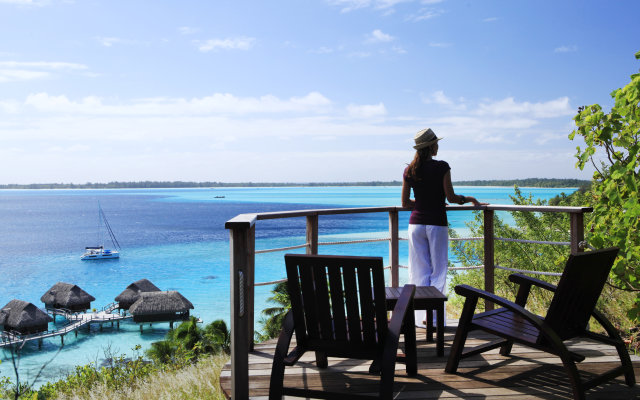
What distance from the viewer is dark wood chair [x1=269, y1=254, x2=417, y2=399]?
262 centimetres

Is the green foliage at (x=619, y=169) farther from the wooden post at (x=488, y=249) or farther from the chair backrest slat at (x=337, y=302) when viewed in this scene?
the chair backrest slat at (x=337, y=302)

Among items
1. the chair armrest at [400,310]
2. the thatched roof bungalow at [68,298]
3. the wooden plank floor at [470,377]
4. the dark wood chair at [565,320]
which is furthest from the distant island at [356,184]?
the thatched roof bungalow at [68,298]

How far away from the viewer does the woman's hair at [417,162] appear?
4266 millimetres

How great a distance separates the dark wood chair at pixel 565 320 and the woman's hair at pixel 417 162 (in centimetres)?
122

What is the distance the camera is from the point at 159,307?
34750 mm

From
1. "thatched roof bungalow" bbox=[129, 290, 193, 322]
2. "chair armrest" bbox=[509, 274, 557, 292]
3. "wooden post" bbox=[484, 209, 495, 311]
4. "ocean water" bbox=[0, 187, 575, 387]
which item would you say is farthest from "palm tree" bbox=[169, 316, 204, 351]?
"chair armrest" bbox=[509, 274, 557, 292]

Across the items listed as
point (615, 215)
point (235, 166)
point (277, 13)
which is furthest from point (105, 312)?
point (235, 166)

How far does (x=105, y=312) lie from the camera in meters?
38.8

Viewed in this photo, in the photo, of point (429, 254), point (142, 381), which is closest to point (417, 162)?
point (429, 254)

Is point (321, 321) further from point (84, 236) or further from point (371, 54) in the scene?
point (84, 236)

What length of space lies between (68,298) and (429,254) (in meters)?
37.4

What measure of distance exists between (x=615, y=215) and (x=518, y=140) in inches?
2112

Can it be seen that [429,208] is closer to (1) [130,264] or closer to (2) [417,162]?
(2) [417,162]

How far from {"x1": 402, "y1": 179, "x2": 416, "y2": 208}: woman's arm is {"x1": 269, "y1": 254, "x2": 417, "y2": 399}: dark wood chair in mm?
1701
